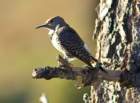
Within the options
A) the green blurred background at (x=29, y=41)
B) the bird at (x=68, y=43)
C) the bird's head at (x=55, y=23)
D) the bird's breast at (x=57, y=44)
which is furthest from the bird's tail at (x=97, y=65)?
the green blurred background at (x=29, y=41)

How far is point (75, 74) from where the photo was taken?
6.07m

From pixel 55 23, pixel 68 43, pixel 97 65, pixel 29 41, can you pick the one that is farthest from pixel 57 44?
pixel 29 41

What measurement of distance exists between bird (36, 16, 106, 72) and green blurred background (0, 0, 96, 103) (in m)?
5.78

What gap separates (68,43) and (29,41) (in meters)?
12.0

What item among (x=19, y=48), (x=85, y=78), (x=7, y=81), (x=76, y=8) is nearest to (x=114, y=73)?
(x=85, y=78)

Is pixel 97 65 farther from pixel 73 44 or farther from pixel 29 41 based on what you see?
pixel 29 41

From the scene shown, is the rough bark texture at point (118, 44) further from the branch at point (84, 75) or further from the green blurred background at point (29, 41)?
the green blurred background at point (29, 41)

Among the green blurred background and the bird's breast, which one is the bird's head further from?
the green blurred background

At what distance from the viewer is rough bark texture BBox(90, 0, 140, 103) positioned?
6453 mm

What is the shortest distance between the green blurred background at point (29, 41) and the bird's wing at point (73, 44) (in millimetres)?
6242

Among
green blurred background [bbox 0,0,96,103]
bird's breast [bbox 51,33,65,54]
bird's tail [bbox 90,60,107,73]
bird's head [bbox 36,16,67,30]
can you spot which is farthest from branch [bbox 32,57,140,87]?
green blurred background [bbox 0,0,96,103]

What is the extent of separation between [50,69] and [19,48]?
1312cm

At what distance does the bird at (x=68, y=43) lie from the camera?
6.91 metres

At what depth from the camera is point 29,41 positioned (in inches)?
762
